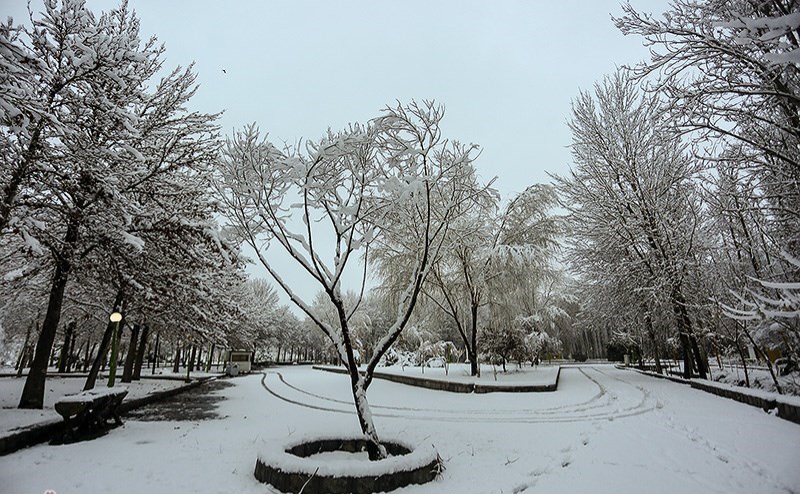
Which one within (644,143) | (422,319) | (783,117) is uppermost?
(644,143)

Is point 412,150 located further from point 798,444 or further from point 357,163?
point 798,444

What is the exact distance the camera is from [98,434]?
707 cm

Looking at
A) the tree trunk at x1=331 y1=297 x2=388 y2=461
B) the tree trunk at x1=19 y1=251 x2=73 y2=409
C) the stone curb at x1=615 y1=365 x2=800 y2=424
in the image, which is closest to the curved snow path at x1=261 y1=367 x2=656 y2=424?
the stone curb at x1=615 y1=365 x2=800 y2=424

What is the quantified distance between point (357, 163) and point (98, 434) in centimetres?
676

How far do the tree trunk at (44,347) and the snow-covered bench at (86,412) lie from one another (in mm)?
2590

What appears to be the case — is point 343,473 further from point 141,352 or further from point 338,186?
point 141,352

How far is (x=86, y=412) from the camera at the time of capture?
22.7 feet

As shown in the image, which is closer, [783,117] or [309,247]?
[309,247]

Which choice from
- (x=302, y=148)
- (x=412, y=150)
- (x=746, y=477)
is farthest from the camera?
(x=302, y=148)

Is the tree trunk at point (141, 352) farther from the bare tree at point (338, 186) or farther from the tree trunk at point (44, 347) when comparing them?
the bare tree at point (338, 186)

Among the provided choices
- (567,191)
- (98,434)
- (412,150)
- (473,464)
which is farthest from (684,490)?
(567,191)

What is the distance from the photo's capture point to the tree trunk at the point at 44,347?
8.78 metres

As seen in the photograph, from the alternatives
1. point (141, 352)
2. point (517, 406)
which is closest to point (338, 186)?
point (517, 406)

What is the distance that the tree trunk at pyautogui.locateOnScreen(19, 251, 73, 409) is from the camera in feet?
28.8
